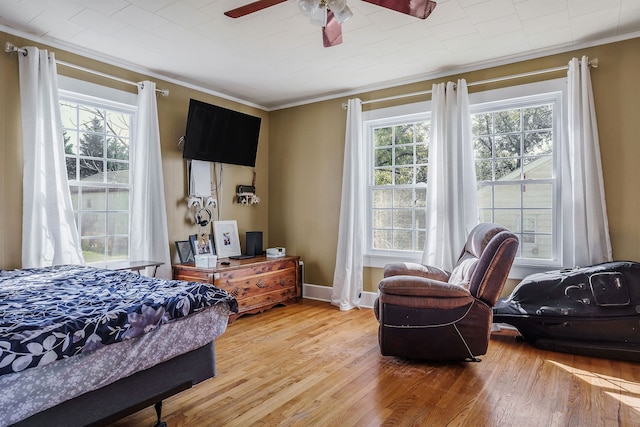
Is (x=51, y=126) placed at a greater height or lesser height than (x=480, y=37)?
lesser

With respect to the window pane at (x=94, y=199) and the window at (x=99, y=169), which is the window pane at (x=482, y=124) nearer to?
the window at (x=99, y=169)

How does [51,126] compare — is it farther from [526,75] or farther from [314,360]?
[526,75]

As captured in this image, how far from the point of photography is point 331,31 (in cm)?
254

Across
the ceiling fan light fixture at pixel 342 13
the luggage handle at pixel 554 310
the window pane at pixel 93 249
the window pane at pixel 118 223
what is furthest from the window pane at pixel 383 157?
the window pane at pixel 93 249

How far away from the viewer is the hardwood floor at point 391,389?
2.11 m

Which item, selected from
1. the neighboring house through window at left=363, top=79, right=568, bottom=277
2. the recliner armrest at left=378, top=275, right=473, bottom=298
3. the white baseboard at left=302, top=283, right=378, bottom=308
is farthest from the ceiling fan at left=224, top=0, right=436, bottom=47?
the white baseboard at left=302, top=283, right=378, bottom=308

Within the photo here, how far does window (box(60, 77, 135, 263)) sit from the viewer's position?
11.6 feet

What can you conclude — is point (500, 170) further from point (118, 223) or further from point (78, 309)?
point (118, 223)

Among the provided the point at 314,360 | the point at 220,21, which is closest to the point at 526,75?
the point at 220,21

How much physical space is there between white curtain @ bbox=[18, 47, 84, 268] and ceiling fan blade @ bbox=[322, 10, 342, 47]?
227 centimetres

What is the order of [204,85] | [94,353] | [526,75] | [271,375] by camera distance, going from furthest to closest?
[204,85] → [526,75] → [271,375] → [94,353]

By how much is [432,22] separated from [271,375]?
2831 mm

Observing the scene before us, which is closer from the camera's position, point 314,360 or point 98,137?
point 314,360

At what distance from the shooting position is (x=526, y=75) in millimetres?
3668
